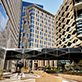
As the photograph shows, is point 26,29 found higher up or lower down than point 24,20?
lower down

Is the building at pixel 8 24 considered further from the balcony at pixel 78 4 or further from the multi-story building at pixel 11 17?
the balcony at pixel 78 4

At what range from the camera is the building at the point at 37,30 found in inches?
2530

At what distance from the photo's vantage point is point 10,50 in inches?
1164

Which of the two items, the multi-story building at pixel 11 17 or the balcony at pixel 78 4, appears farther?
the balcony at pixel 78 4

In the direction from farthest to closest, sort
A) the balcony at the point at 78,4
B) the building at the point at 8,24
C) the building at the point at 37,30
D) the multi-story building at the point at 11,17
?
1. the building at the point at 37,30
2. the balcony at the point at 78,4
3. the multi-story building at the point at 11,17
4. the building at the point at 8,24

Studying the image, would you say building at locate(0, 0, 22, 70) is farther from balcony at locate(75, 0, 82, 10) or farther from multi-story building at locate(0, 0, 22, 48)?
balcony at locate(75, 0, 82, 10)

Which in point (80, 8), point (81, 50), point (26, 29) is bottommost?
point (81, 50)

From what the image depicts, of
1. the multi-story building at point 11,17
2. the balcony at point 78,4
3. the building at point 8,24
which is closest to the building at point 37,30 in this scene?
the multi-story building at point 11,17

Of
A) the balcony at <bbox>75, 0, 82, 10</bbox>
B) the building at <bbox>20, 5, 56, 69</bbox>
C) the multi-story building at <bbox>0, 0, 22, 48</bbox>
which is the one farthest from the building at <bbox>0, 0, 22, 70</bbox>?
the building at <bbox>20, 5, 56, 69</bbox>

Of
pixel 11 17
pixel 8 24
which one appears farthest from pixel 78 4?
pixel 11 17

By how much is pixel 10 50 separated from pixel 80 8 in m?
23.7

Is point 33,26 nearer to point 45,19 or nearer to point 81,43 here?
point 45,19

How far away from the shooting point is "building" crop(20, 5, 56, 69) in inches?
2530

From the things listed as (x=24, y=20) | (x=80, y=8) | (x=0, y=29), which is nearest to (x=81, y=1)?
(x=80, y=8)
